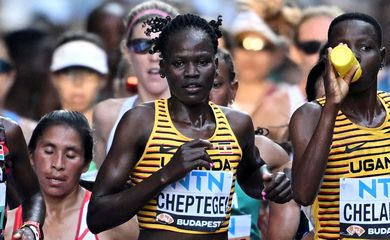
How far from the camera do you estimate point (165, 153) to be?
798cm

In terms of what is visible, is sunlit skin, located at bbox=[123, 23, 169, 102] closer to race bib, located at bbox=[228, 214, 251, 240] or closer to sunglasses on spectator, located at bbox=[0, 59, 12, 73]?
race bib, located at bbox=[228, 214, 251, 240]

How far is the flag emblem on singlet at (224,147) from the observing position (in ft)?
26.5

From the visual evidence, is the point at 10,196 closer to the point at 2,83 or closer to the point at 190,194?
the point at 190,194

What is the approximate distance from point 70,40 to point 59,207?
4.06 metres

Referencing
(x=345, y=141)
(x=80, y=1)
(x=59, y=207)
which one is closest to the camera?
(x=345, y=141)

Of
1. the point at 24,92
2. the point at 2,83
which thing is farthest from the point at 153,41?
the point at 24,92

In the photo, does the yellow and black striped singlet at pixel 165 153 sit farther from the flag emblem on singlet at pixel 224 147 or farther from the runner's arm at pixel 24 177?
the runner's arm at pixel 24 177

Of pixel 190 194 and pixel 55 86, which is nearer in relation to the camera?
pixel 190 194

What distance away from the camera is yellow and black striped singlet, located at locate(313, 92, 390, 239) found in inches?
308

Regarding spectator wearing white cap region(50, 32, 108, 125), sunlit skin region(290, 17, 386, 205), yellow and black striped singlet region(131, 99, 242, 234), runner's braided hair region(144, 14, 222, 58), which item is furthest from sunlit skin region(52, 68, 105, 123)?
sunlit skin region(290, 17, 386, 205)

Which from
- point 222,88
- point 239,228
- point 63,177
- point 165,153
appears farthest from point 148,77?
point 165,153

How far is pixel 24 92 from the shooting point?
48.3 ft

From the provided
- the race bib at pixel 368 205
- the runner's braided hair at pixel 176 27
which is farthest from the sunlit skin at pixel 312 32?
the race bib at pixel 368 205

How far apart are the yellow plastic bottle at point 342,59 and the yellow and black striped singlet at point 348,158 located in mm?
379
